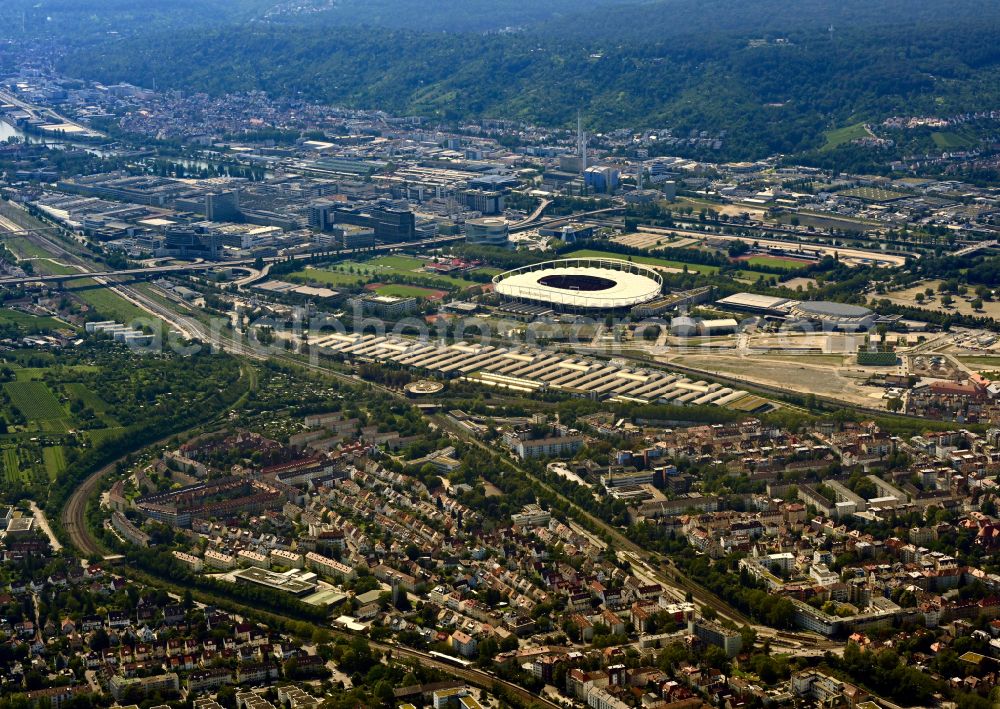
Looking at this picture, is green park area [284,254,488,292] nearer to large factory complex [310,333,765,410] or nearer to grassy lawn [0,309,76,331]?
large factory complex [310,333,765,410]

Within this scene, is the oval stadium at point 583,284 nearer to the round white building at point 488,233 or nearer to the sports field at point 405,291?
the sports field at point 405,291

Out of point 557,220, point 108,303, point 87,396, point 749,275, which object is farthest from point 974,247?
point 87,396

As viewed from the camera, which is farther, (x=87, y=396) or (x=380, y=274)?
(x=380, y=274)

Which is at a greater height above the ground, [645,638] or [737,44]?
[737,44]

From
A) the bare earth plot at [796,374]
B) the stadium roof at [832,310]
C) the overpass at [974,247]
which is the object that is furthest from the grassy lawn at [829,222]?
the bare earth plot at [796,374]

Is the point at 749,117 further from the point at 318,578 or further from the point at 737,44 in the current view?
the point at 318,578

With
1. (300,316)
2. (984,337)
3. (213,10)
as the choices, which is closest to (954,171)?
(984,337)

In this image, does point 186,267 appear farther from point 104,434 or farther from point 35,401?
point 104,434
